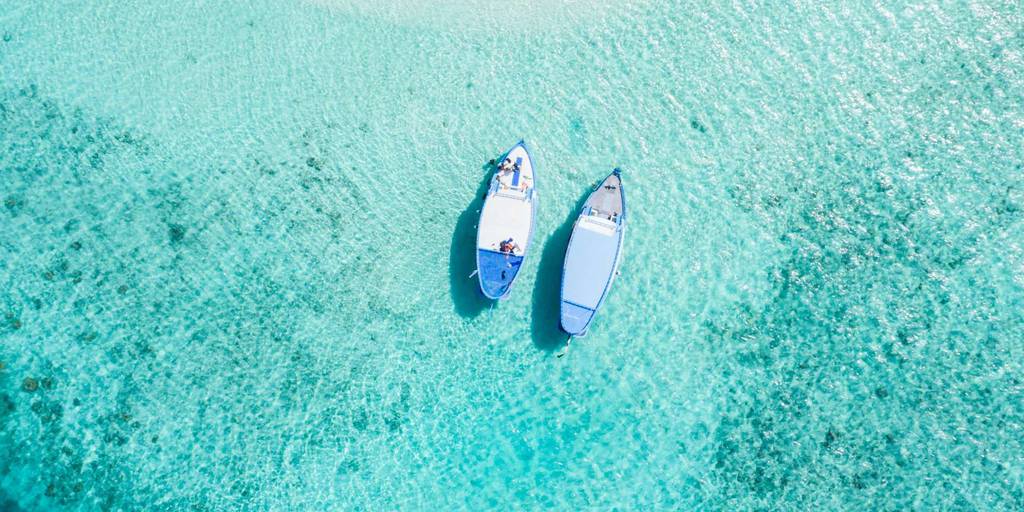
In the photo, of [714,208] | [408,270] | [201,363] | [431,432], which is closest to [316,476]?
[431,432]

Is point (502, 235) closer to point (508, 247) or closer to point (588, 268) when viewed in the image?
point (508, 247)

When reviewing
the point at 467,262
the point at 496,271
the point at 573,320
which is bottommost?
the point at 573,320

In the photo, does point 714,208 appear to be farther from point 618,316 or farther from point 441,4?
point 441,4

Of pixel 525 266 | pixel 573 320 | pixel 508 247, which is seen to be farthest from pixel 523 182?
pixel 573 320

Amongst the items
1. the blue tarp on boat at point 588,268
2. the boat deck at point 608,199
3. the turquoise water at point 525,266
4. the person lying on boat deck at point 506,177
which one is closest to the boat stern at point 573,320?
the blue tarp on boat at point 588,268

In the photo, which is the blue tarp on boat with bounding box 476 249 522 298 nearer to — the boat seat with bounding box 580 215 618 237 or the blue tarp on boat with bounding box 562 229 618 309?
the blue tarp on boat with bounding box 562 229 618 309

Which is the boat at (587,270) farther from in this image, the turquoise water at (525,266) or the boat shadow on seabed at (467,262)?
the boat shadow on seabed at (467,262)

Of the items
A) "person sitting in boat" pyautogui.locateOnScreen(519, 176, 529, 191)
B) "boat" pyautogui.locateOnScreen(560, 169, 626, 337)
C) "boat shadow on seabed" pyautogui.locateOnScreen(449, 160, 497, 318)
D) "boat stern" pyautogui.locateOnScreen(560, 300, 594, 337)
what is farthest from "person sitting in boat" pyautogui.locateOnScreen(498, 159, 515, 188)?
"boat stern" pyautogui.locateOnScreen(560, 300, 594, 337)
